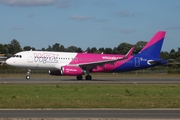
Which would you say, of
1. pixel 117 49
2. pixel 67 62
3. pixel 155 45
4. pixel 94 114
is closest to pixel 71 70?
pixel 67 62

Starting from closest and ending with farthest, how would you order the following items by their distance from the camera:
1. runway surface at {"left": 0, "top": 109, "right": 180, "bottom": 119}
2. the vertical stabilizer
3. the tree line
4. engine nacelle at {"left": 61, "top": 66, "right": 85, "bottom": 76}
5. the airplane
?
runway surface at {"left": 0, "top": 109, "right": 180, "bottom": 119} → engine nacelle at {"left": 61, "top": 66, "right": 85, "bottom": 76} → the airplane → the vertical stabilizer → the tree line

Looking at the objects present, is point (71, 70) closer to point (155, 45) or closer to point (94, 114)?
point (155, 45)

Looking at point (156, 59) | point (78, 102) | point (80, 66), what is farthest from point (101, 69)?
point (78, 102)

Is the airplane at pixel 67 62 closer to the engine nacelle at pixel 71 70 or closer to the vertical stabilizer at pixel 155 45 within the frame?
the engine nacelle at pixel 71 70

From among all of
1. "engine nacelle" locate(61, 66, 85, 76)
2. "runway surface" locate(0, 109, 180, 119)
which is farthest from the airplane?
"runway surface" locate(0, 109, 180, 119)

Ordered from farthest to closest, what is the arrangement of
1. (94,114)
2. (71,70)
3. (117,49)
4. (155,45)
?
(117,49) < (155,45) < (71,70) < (94,114)

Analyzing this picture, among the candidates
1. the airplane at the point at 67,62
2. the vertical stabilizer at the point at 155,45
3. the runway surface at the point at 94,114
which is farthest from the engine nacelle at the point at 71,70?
the runway surface at the point at 94,114

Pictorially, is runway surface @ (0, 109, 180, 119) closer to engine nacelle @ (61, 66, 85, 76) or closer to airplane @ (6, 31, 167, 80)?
engine nacelle @ (61, 66, 85, 76)

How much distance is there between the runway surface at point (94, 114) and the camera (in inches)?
634

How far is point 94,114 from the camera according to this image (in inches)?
660

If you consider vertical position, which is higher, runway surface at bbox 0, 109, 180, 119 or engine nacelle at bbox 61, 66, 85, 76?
engine nacelle at bbox 61, 66, 85, 76

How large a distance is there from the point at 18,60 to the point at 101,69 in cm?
957

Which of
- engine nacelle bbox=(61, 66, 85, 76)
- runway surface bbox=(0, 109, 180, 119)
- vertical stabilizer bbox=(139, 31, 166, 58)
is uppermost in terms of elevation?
vertical stabilizer bbox=(139, 31, 166, 58)

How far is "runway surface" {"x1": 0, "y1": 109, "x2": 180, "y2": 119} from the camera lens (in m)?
16.1
